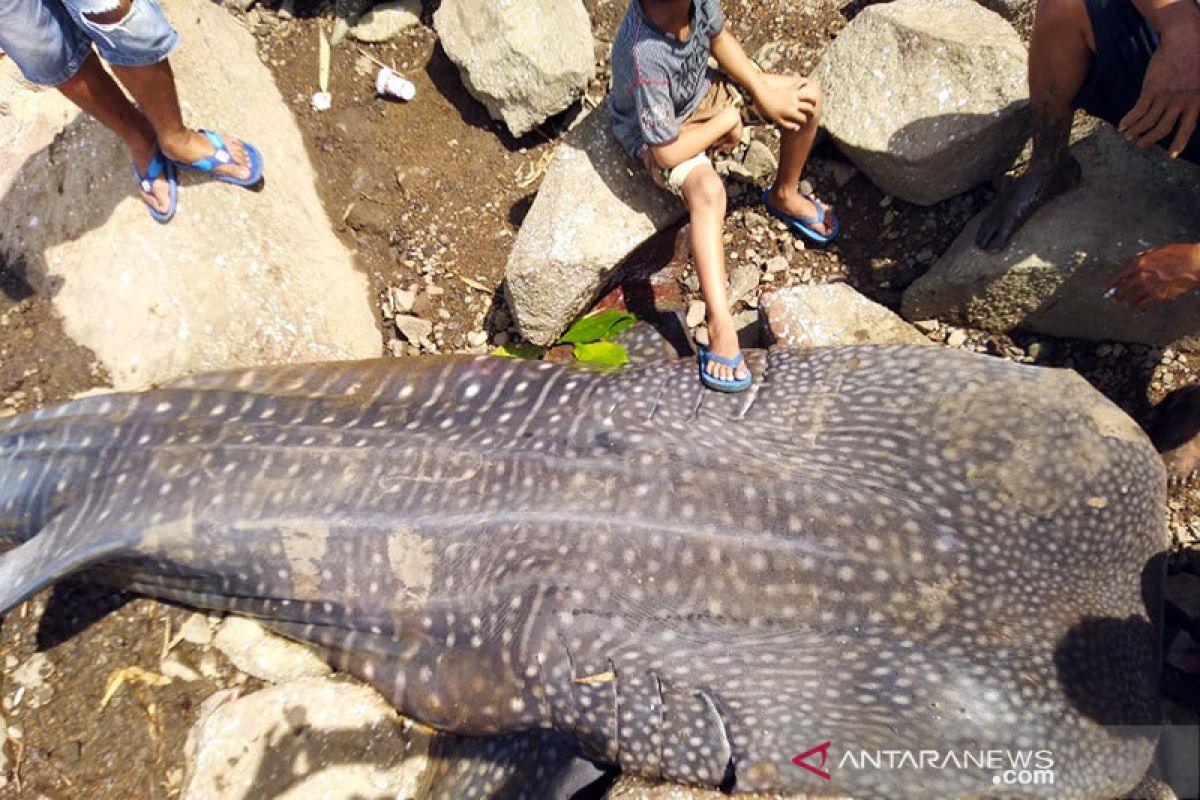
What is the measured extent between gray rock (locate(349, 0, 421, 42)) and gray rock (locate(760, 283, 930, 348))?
9.33 ft

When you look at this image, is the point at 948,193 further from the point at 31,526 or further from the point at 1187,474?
the point at 31,526

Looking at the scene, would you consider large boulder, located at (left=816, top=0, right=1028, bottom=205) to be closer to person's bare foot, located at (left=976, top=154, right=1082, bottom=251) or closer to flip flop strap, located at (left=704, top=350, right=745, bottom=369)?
person's bare foot, located at (left=976, top=154, right=1082, bottom=251)

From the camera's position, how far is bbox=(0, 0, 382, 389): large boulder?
3895 mm

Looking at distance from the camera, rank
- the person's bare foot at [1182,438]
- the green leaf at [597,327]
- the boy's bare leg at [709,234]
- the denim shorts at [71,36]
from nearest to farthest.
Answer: the denim shorts at [71,36], the person's bare foot at [1182,438], the boy's bare leg at [709,234], the green leaf at [597,327]

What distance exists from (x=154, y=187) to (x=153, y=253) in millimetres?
315

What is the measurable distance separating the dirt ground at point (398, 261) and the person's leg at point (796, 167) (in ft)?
0.71

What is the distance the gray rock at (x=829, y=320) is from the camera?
3975 mm

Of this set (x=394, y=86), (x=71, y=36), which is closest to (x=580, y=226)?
(x=394, y=86)

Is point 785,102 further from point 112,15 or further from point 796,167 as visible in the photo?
point 112,15

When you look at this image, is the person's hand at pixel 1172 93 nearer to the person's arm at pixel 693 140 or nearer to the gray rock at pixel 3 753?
the person's arm at pixel 693 140

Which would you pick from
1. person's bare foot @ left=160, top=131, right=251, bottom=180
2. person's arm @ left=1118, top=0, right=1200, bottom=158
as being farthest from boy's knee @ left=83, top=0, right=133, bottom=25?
person's arm @ left=1118, top=0, right=1200, bottom=158

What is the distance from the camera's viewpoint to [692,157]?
3904 millimetres

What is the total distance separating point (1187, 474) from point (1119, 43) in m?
1.94

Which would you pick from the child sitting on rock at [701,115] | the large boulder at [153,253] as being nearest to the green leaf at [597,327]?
the child sitting on rock at [701,115]
